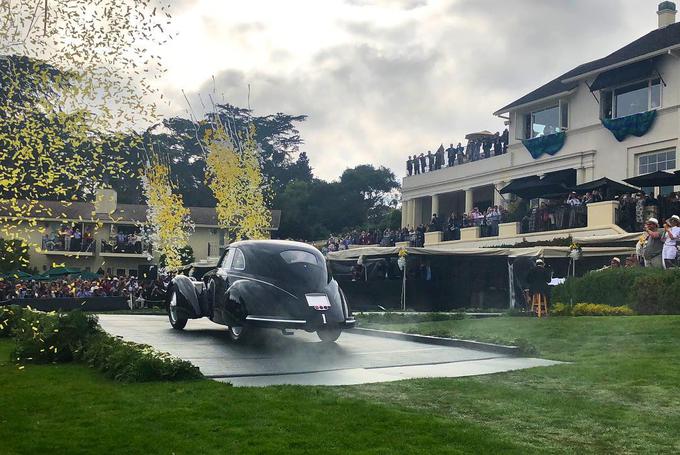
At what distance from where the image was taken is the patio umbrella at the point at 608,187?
30.5 meters

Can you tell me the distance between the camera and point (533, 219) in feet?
115

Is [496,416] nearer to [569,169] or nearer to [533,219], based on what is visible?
[533,219]

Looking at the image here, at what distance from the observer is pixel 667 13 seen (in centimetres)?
4025

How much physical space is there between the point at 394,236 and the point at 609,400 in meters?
37.3

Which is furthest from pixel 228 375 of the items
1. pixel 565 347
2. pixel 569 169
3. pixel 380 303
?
pixel 569 169

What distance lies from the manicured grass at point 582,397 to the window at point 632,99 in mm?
23232

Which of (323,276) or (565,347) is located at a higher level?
(323,276)

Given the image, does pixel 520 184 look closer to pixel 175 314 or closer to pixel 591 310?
pixel 591 310

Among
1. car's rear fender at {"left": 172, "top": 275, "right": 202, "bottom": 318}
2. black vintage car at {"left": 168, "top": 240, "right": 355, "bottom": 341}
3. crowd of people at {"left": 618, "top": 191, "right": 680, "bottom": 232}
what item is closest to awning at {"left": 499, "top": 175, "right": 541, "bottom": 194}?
crowd of people at {"left": 618, "top": 191, "right": 680, "bottom": 232}

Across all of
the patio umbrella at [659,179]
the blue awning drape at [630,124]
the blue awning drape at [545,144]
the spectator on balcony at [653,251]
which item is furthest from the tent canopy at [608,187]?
the spectator on balcony at [653,251]

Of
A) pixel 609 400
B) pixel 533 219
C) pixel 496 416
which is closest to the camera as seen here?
pixel 496 416

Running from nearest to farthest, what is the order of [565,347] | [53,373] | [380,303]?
[53,373]
[565,347]
[380,303]

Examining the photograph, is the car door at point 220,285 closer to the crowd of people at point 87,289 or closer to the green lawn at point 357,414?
the green lawn at point 357,414

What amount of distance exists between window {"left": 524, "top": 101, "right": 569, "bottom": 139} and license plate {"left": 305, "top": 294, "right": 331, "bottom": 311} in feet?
94.0
